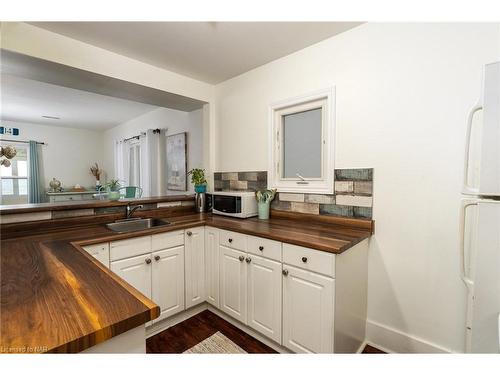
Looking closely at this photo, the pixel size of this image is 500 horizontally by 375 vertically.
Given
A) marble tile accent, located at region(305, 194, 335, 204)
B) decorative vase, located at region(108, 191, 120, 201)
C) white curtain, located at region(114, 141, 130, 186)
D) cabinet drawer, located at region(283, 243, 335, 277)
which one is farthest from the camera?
white curtain, located at region(114, 141, 130, 186)

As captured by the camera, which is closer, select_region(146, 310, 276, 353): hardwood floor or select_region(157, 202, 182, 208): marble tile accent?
select_region(146, 310, 276, 353): hardwood floor

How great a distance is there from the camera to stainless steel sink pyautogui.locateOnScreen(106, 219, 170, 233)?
2188mm

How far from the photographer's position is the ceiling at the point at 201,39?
178cm

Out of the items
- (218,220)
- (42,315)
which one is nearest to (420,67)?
(218,220)

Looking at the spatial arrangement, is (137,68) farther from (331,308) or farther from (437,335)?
(437,335)

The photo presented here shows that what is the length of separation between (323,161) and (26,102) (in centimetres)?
471

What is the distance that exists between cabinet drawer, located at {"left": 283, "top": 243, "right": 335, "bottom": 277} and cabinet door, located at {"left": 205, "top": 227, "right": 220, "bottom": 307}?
742 mm

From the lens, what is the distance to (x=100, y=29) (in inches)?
70.7

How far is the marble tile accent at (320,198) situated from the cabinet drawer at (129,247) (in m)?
1.36

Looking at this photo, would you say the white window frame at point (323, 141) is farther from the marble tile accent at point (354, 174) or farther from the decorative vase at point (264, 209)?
the decorative vase at point (264, 209)

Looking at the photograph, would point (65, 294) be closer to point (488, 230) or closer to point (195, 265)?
A: point (195, 265)

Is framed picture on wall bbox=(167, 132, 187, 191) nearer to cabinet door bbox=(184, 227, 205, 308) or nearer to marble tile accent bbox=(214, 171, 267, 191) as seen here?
marble tile accent bbox=(214, 171, 267, 191)

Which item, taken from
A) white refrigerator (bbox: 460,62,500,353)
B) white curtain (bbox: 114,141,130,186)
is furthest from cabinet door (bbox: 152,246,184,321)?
white curtain (bbox: 114,141,130,186)

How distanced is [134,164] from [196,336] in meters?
4.12
